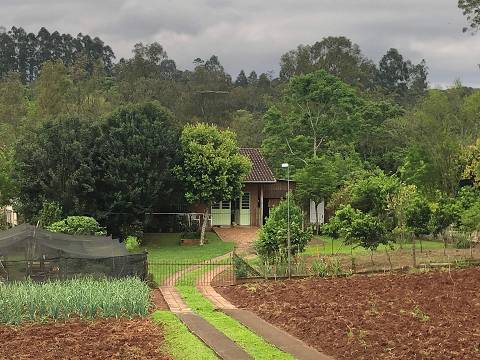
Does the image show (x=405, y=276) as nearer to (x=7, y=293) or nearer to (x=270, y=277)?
(x=270, y=277)

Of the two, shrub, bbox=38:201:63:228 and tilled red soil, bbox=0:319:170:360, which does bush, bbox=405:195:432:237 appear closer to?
tilled red soil, bbox=0:319:170:360

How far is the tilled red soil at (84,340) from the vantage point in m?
11.9

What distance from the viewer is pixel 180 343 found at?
1291 centimetres

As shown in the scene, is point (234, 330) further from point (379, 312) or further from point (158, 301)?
point (158, 301)

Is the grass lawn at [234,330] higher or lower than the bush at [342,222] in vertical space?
lower

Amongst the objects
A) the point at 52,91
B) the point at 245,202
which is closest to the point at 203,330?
the point at 245,202

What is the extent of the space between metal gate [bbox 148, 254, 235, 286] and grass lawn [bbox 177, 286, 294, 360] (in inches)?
85.4

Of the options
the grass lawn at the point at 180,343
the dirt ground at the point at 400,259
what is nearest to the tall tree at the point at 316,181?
the dirt ground at the point at 400,259

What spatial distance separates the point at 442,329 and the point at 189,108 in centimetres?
5255

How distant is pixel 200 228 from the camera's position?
1382 inches

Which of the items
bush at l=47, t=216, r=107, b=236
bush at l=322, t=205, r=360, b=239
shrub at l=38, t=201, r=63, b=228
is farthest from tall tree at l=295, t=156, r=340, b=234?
shrub at l=38, t=201, r=63, b=228

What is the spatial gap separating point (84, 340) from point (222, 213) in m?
25.1

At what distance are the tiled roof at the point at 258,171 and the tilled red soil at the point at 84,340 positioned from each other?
23140 millimetres

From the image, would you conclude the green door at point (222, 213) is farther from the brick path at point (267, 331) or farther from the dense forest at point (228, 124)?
the brick path at point (267, 331)
